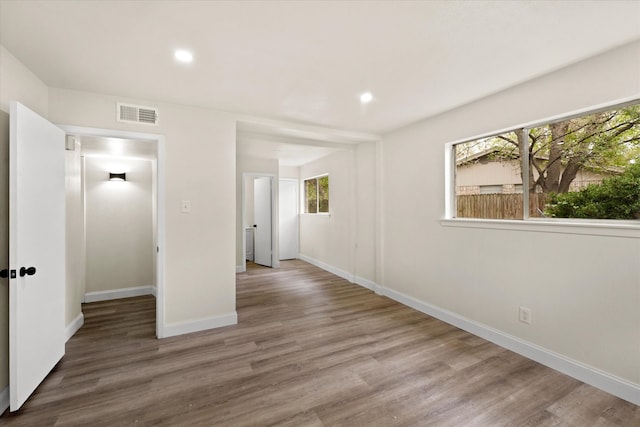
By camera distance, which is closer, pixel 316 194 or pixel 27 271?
pixel 27 271

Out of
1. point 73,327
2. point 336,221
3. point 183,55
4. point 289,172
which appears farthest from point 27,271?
point 289,172

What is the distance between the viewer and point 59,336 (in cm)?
236

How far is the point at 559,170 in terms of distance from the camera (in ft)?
8.00

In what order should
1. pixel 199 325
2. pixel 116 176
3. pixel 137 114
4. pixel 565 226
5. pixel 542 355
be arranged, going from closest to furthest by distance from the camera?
pixel 565 226 → pixel 542 355 → pixel 137 114 → pixel 199 325 → pixel 116 176

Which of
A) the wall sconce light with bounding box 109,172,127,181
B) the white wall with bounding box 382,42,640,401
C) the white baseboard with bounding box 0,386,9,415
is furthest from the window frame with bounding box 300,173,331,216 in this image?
the white baseboard with bounding box 0,386,9,415

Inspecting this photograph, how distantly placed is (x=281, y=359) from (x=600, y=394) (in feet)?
7.91

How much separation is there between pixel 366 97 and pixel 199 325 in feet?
9.90

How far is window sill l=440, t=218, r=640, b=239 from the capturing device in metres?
1.96

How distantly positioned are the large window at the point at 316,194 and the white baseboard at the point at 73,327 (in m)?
4.39

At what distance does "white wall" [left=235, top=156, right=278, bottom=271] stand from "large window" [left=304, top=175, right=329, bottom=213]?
0.96 metres

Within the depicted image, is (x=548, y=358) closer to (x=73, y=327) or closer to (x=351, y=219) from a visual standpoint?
(x=351, y=219)

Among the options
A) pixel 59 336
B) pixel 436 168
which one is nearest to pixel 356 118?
pixel 436 168

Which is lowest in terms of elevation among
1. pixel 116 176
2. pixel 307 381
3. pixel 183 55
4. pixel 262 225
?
pixel 307 381

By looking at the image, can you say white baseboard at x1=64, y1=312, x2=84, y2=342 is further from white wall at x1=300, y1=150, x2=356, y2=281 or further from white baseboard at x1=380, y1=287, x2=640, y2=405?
white baseboard at x1=380, y1=287, x2=640, y2=405
